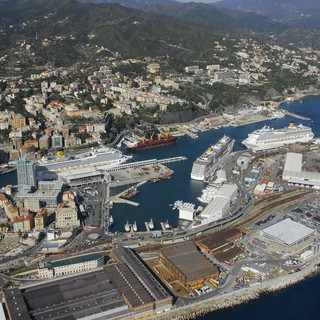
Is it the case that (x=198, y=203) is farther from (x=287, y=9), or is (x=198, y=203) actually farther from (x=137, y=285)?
(x=287, y=9)

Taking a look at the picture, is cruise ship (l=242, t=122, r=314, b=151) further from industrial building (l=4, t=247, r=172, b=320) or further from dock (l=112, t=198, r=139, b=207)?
industrial building (l=4, t=247, r=172, b=320)

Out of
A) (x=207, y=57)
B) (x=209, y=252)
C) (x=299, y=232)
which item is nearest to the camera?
(x=209, y=252)

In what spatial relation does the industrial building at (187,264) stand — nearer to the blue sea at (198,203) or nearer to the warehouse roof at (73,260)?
the blue sea at (198,203)

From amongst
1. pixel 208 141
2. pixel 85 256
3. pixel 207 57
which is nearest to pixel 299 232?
pixel 85 256

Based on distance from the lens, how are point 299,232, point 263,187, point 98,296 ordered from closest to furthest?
1. point 98,296
2. point 299,232
3. point 263,187

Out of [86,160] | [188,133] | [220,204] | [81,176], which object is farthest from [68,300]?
[188,133]

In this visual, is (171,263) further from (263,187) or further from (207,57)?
(207,57)
